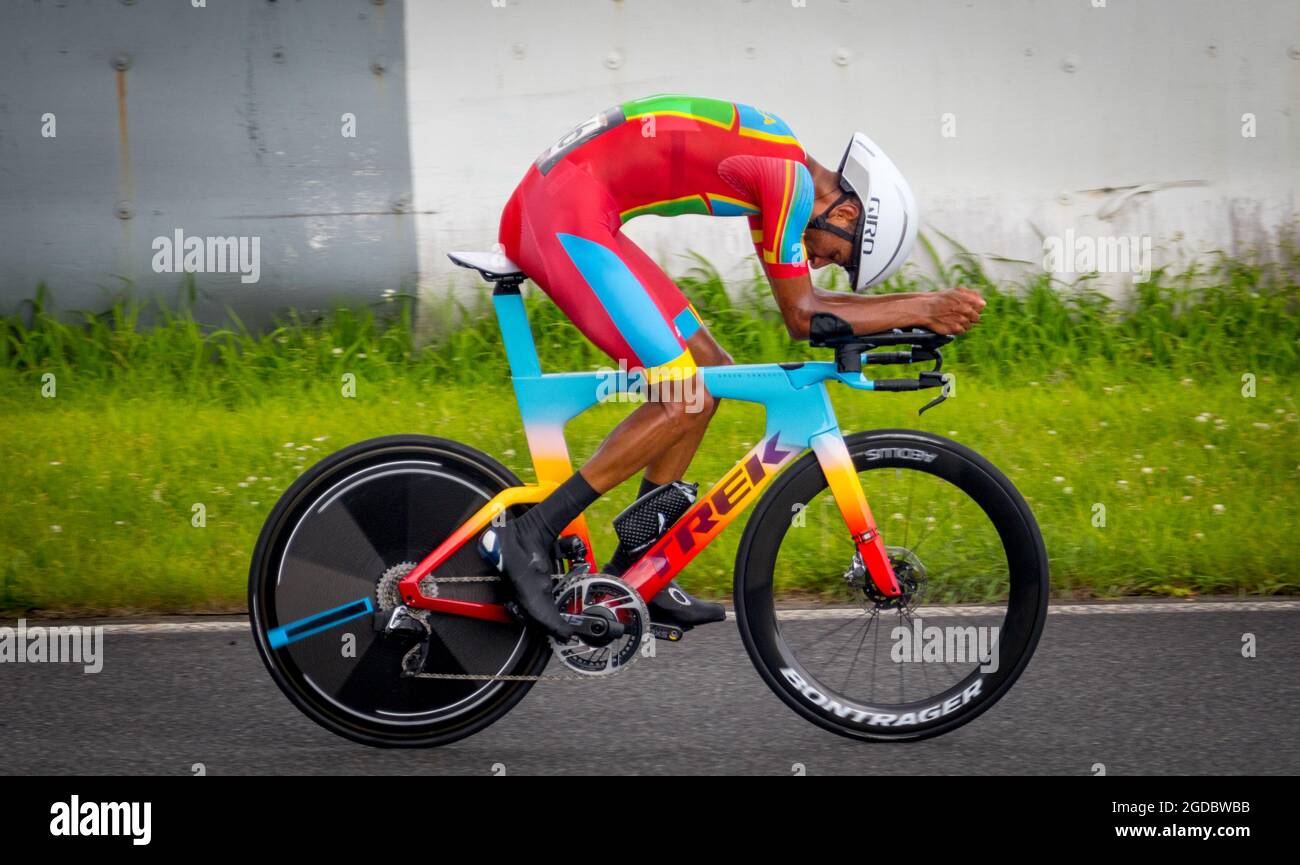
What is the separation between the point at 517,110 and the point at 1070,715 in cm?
522

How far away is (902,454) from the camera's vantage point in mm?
4039

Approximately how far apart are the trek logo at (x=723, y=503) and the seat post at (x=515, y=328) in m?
0.59

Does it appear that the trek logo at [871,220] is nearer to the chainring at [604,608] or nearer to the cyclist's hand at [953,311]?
the cyclist's hand at [953,311]

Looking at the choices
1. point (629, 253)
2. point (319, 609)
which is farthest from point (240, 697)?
point (629, 253)

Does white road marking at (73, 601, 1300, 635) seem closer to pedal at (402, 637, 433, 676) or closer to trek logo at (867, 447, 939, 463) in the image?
trek logo at (867, 447, 939, 463)

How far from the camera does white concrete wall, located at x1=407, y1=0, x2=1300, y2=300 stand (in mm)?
8383

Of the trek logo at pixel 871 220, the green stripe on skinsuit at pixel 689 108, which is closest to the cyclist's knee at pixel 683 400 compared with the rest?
the trek logo at pixel 871 220

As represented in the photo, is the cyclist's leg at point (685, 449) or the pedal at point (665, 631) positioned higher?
the cyclist's leg at point (685, 449)

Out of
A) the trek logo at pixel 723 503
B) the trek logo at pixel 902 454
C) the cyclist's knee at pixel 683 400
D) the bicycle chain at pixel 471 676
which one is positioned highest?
the cyclist's knee at pixel 683 400

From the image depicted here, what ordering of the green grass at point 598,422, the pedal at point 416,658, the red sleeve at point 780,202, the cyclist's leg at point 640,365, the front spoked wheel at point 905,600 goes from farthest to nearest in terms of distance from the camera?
the green grass at point 598,422
the pedal at point 416,658
the front spoked wheel at point 905,600
the cyclist's leg at point 640,365
the red sleeve at point 780,202

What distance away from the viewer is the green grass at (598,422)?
5.84 metres

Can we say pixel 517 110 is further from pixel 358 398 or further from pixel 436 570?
pixel 436 570

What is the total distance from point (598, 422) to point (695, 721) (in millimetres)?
3016

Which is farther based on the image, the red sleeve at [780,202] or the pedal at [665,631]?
the pedal at [665,631]
